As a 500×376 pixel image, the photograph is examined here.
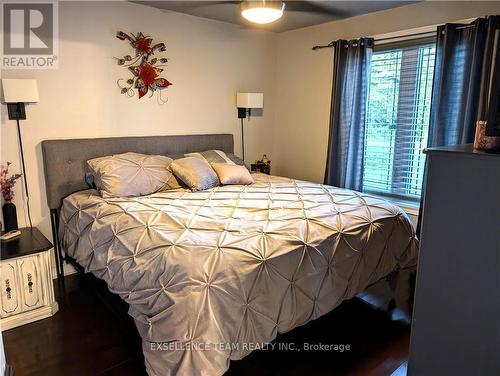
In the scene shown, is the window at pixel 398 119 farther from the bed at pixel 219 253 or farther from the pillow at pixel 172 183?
the pillow at pixel 172 183

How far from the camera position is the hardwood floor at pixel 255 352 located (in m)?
2.04

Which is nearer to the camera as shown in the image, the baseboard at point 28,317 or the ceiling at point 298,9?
the baseboard at point 28,317

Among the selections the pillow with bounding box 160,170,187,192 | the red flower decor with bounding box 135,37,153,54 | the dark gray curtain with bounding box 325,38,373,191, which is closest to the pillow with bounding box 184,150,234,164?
the pillow with bounding box 160,170,187,192

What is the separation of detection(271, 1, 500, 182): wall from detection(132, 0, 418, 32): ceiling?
120 millimetres

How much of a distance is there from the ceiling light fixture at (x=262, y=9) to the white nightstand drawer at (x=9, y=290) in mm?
2346

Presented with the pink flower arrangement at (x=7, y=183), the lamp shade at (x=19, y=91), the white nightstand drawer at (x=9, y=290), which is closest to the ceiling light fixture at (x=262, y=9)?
the lamp shade at (x=19, y=91)

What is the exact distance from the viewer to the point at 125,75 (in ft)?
10.8

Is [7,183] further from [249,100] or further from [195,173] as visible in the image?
[249,100]

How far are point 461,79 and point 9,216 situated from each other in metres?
3.63

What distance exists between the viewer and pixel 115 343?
2.25 meters

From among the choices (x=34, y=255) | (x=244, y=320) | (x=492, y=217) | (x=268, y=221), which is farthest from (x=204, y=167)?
(x=492, y=217)

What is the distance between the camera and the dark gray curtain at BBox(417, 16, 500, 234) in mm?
2777

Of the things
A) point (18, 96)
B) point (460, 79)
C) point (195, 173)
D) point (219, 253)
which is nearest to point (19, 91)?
point (18, 96)

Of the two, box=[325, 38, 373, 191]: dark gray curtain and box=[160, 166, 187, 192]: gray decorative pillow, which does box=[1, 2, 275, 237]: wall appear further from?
box=[325, 38, 373, 191]: dark gray curtain
